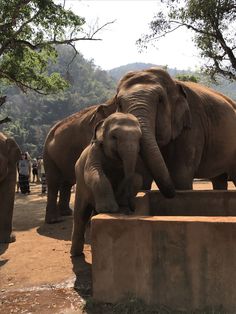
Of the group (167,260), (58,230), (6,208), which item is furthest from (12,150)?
(167,260)

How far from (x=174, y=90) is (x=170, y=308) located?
310cm

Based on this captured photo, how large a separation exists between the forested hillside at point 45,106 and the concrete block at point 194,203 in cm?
5923

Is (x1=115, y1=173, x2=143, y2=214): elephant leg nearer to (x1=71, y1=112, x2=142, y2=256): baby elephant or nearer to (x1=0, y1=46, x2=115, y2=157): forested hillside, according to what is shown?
(x1=71, y1=112, x2=142, y2=256): baby elephant

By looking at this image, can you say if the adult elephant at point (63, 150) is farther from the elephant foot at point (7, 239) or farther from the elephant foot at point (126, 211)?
the elephant foot at point (126, 211)

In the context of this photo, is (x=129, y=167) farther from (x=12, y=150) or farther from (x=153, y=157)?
(x=12, y=150)

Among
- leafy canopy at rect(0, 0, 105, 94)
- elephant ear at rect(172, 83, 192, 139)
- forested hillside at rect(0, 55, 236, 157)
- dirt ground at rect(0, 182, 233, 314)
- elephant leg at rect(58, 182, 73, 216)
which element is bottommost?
dirt ground at rect(0, 182, 233, 314)

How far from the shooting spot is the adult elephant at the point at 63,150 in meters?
8.22

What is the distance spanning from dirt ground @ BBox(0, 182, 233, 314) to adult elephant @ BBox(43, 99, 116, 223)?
922 millimetres

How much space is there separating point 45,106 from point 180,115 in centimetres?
9242

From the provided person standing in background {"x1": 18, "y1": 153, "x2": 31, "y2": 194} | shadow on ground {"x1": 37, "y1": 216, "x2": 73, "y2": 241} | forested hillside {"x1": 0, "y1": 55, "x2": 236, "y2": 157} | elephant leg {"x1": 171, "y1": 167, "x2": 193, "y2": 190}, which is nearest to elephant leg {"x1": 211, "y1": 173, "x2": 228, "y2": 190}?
elephant leg {"x1": 171, "y1": 167, "x2": 193, "y2": 190}

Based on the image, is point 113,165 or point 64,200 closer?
point 113,165

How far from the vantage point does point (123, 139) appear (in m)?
4.21

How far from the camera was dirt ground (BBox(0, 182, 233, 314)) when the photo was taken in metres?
4.22

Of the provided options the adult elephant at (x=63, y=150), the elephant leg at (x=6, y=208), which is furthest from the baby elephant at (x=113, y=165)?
the adult elephant at (x=63, y=150)
